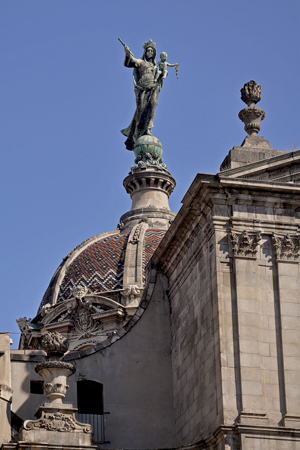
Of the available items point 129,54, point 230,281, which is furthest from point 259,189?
point 129,54

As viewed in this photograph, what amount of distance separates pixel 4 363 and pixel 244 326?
280 inches

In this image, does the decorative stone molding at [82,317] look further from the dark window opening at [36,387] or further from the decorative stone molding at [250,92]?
the decorative stone molding at [250,92]

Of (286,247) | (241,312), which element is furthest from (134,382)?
(286,247)

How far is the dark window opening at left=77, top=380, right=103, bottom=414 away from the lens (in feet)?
111

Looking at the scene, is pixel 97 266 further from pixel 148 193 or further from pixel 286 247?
pixel 286 247

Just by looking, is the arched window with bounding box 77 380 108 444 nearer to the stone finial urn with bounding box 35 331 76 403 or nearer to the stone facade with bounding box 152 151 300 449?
the stone finial urn with bounding box 35 331 76 403

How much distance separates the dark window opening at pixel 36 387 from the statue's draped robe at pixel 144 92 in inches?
1156

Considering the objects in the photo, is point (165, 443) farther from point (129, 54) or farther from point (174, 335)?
point (129, 54)

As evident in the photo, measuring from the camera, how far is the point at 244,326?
3036cm

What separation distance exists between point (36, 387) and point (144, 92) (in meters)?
30.5

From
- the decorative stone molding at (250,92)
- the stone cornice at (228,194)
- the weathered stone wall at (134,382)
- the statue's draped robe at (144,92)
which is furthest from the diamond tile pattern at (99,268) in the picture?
the stone cornice at (228,194)

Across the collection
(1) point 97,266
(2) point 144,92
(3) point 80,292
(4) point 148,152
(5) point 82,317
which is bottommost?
(5) point 82,317

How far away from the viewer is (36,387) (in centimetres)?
3403

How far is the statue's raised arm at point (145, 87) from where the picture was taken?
61.6m
